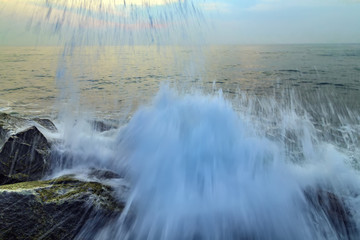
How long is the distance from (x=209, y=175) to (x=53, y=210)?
2632 mm

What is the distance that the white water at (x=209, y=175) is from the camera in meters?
3.48

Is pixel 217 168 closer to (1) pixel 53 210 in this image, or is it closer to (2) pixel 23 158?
(1) pixel 53 210

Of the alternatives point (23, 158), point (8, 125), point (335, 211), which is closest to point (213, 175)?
point (335, 211)

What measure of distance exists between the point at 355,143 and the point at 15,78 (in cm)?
2568

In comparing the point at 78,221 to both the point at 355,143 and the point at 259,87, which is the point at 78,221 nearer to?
the point at 355,143

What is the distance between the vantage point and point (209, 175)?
4484 millimetres

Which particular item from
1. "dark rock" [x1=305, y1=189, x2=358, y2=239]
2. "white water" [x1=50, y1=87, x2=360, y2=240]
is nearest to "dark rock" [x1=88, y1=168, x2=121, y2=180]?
"white water" [x1=50, y1=87, x2=360, y2=240]

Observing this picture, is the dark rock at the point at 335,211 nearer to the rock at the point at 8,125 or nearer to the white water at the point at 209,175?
the white water at the point at 209,175

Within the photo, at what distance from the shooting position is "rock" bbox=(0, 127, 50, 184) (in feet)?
14.3

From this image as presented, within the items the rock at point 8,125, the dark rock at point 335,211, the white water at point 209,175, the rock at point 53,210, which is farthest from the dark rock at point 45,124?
the dark rock at point 335,211

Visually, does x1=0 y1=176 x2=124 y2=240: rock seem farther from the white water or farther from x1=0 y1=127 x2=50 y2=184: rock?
x1=0 y1=127 x2=50 y2=184: rock

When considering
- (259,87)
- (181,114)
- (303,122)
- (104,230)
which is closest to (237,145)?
(181,114)

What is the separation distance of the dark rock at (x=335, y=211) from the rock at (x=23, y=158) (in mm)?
4983

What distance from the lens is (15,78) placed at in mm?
21922
